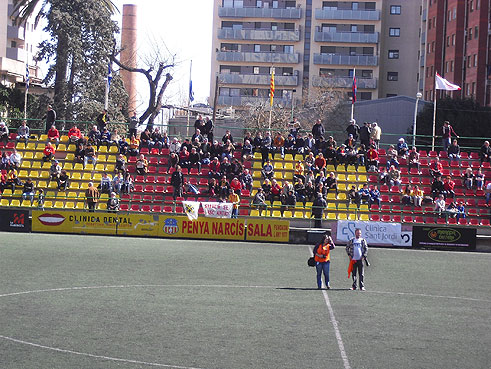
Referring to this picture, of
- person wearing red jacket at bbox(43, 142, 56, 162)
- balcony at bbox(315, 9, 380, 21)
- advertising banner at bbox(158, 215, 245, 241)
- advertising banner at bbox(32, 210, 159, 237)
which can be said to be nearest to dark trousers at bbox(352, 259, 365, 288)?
advertising banner at bbox(158, 215, 245, 241)

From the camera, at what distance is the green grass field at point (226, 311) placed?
51.0 ft

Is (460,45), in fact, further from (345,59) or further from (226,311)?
(226,311)

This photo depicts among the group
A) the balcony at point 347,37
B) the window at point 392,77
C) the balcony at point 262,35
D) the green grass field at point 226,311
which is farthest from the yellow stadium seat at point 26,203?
the window at point 392,77

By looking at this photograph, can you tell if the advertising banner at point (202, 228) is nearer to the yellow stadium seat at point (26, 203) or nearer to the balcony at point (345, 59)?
the yellow stadium seat at point (26, 203)

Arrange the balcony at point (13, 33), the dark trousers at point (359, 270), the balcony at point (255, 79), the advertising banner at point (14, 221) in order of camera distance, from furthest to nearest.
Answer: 1. the balcony at point (255, 79)
2. the balcony at point (13, 33)
3. the advertising banner at point (14, 221)
4. the dark trousers at point (359, 270)

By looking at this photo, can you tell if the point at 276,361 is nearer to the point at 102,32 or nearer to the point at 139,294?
the point at 139,294

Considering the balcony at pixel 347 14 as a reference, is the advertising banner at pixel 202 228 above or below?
below

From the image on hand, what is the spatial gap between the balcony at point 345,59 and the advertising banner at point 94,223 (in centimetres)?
6280

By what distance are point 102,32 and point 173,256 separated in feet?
117

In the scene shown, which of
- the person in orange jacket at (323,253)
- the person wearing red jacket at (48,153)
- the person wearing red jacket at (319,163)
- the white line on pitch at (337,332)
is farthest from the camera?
the person wearing red jacket at (48,153)

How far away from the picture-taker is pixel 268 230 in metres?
39.1

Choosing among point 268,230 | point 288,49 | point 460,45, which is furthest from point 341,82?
point 268,230

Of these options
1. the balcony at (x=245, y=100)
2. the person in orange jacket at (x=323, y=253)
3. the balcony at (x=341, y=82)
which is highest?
the balcony at (x=341, y=82)

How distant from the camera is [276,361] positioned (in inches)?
596
